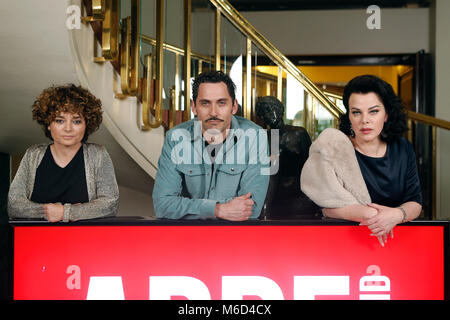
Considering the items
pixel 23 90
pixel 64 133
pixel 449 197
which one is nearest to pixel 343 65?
pixel 449 197

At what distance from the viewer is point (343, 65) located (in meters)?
6.02

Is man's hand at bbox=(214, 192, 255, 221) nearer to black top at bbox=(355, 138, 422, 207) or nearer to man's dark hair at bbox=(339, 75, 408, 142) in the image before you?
black top at bbox=(355, 138, 422, 207)

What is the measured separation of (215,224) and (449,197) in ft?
12.3

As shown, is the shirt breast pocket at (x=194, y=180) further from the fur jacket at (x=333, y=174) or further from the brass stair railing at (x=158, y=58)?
the brass stair railing at (x=158, y=58)

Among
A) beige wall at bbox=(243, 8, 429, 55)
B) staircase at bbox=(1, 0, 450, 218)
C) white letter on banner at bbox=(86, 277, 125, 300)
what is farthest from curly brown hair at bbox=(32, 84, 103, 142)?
beige wall at bbox=(243, 8, 429, 55)

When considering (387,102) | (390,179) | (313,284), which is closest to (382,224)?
(313,284)

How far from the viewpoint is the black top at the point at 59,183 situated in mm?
1873

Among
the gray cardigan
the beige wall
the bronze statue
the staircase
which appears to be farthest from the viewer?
A: the beige wall

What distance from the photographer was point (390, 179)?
1788 mm

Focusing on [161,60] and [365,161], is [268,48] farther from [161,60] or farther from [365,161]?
[365,161]

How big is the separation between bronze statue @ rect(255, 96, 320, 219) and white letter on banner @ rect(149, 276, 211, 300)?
3.38 ft

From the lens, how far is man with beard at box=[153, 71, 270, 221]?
1.92m

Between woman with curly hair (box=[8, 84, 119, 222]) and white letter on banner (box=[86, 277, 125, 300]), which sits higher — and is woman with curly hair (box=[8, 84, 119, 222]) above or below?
above

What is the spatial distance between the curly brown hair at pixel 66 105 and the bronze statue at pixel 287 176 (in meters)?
0.94
